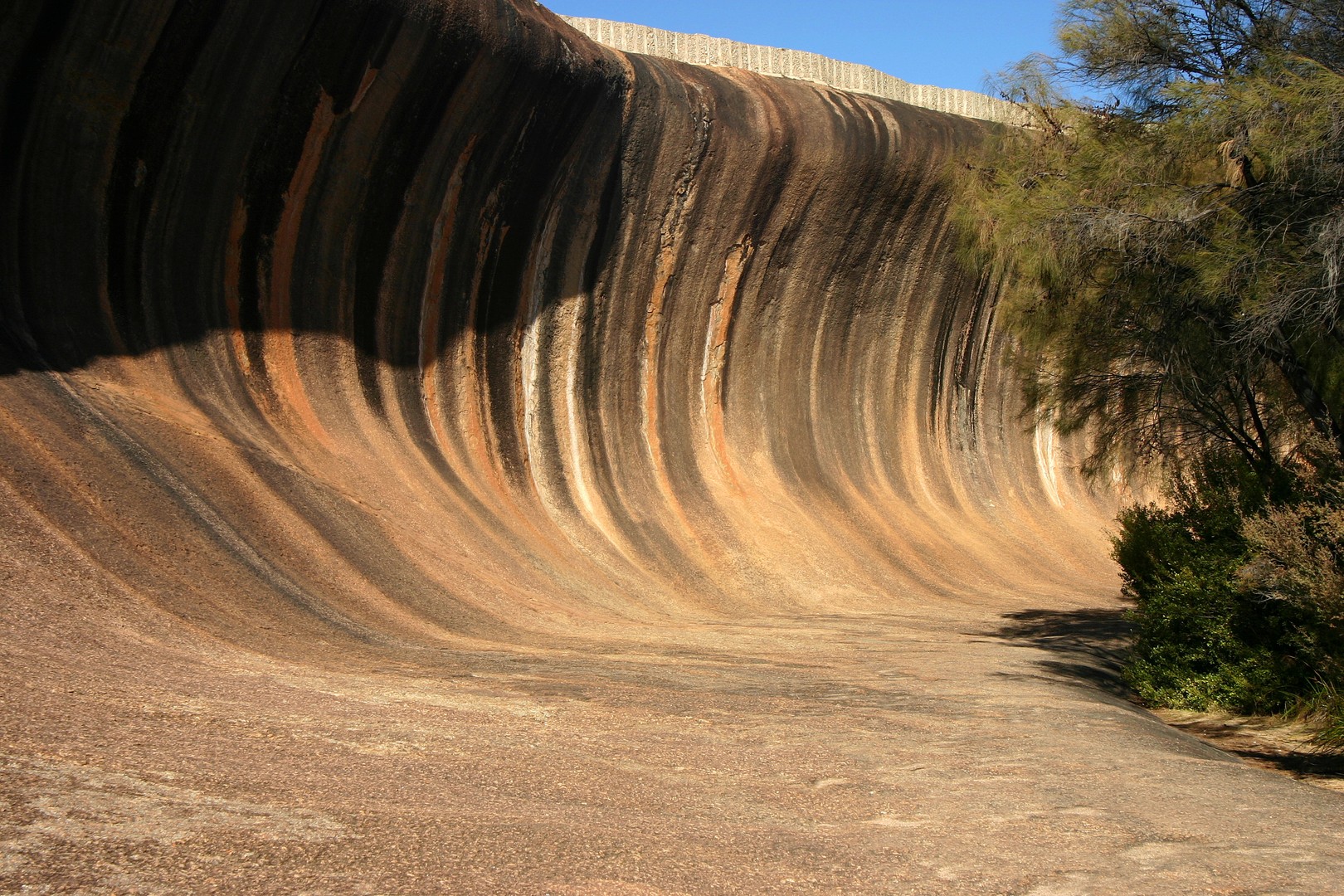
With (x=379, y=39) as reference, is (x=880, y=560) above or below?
below

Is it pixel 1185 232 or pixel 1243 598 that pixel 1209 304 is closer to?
pixel 1185 232

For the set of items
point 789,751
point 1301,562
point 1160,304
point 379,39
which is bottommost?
point 789,751

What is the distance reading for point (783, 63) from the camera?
63.1 ft

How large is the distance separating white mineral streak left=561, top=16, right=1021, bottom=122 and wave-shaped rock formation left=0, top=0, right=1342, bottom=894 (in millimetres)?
1109

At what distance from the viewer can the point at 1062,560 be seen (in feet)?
62.5

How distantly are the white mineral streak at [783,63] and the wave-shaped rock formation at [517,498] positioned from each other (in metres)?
1.11

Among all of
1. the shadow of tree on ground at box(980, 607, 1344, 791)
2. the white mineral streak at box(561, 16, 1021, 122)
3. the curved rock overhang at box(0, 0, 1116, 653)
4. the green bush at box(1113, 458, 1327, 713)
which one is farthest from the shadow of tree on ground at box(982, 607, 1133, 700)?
the white mineral streak at box(561, 16, 1021, 122)

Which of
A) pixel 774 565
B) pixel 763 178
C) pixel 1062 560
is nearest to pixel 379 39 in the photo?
pixel 763 178

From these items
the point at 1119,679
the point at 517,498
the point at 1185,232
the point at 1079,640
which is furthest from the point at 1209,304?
the point at 517,498

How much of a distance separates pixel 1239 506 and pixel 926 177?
10.0 metres

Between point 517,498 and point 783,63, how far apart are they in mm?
9154

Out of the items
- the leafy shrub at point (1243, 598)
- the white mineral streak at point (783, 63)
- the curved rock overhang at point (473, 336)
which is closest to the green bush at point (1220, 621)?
the leafy shrub at point (1243, 598)

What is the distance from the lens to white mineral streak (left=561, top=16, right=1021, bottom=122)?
17391mm

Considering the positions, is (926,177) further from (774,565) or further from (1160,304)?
(1160,304)
